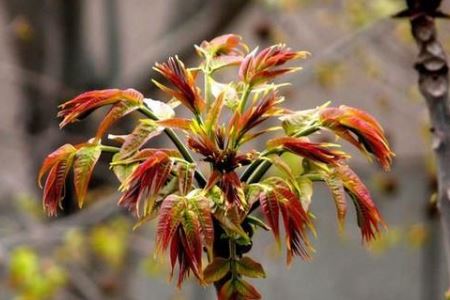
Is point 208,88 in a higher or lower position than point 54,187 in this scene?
higher

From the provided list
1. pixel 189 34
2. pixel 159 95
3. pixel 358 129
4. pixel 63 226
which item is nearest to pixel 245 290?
pixel 358 129

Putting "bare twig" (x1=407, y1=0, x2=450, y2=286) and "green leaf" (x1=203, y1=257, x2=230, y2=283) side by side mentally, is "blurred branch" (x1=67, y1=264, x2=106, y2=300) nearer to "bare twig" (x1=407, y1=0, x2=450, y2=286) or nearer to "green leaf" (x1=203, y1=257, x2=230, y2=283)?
"bare twig" (x1=407, y1=0, x2=450, y2=286)

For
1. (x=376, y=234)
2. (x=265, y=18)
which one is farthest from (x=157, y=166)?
(x=265, y=18)

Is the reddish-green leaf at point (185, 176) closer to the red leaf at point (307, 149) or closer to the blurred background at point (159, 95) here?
the red leaf at point (307, 149)

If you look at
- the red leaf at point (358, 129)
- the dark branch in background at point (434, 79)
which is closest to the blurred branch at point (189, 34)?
the dark branch in background at point (434, 79)

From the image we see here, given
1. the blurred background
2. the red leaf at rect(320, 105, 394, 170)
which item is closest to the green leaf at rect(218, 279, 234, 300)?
the red leaf at rect(320, 105, 394, 170)

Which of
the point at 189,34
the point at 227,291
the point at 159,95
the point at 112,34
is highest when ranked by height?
the point at 227,291

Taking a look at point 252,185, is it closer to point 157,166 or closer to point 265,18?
point 157,166

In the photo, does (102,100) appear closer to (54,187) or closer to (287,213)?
(54,187)
